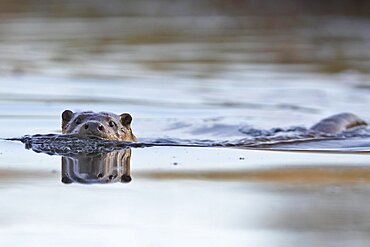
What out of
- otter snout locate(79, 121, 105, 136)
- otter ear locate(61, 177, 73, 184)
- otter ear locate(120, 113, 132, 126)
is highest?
otter ear locate(120, 113, 132, 126)

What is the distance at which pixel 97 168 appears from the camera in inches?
294

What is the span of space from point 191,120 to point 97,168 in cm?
356

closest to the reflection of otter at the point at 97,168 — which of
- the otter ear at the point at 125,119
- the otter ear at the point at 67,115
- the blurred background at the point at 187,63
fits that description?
the otter ear at the point at 125,119

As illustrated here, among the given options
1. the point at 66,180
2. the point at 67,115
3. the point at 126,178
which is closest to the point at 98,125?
the point at 67,115

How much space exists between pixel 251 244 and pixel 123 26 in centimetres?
1712

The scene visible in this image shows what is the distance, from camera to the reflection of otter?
6.99 meters

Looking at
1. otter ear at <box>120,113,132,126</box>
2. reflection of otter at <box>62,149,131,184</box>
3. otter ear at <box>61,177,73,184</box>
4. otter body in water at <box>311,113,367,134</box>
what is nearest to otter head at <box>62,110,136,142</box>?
otter ear at <box>120,113,132,126</box>

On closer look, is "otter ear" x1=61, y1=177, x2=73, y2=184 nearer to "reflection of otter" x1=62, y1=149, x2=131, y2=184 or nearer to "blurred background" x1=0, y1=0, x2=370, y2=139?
"reflection of otter" x1=62, y1=149, x2=131, y2=184

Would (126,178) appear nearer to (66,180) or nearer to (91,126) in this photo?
(66,180)

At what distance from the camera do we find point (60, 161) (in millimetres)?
7805

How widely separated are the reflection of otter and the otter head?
7.8 inches

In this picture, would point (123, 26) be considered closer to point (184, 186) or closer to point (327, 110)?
point (327, 110)

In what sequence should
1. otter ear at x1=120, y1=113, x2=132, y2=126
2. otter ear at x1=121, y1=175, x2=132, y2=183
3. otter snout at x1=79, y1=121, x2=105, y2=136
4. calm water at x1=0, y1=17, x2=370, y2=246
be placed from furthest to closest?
otter ear at x1=120, y1=113, x2=132, y2=126 < otter snout at x1=79, y1=121, x2=105, y2=136 < otter ear at x1=121, y1=175, x2=132, y2=183 < calm water at x1=0, y1=17, x2=370, y2=246

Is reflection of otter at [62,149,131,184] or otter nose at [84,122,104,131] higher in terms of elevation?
otter nose at [84,122,104,131]
